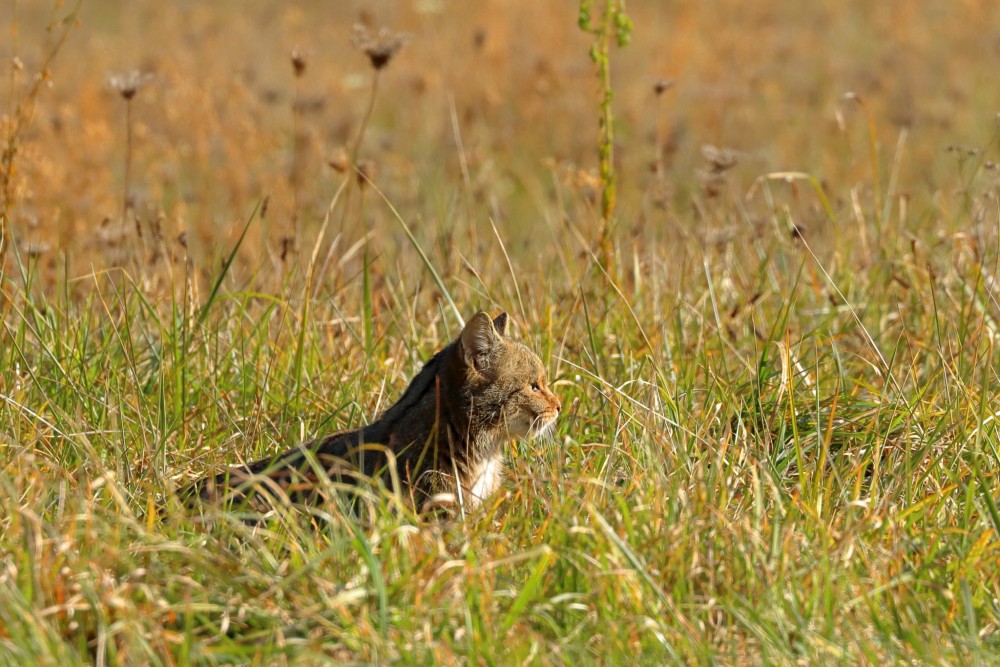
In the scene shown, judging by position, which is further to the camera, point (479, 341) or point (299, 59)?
point (299, 59)

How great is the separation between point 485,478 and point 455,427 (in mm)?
205

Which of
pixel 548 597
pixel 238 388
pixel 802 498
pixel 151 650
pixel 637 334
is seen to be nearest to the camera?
pixel 151 650

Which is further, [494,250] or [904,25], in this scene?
[904,25]

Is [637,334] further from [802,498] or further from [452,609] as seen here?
[452,609]

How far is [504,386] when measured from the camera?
4.57 meters

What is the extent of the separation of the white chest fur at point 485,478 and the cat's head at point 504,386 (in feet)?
0.46

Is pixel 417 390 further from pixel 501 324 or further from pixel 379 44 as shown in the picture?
pixel 379 44

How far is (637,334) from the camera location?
529 centimetres

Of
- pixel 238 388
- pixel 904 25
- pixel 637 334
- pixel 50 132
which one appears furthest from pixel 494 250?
pixel 904 25

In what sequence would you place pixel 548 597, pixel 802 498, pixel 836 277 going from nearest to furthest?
pixel 548 597, pixel 802 498, pixel 836 277

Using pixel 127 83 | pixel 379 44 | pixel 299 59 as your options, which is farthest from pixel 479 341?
pixel 127 83

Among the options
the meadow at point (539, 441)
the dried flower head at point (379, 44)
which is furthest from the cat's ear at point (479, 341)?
the dried flower head at point (379, 44)

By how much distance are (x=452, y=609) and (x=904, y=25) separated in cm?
1318

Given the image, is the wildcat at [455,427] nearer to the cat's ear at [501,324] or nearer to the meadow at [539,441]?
the cat's ear at [501,324]
